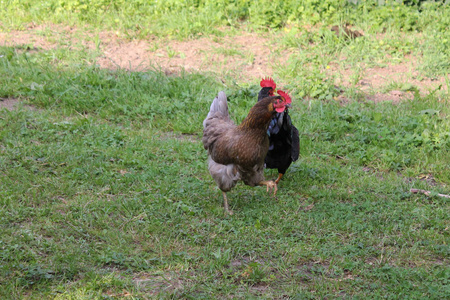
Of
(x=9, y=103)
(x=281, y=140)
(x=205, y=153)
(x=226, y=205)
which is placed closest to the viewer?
(x=226, y=205)

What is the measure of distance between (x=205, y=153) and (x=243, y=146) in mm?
1529

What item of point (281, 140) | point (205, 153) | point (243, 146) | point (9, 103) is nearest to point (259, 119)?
point (243, 146)

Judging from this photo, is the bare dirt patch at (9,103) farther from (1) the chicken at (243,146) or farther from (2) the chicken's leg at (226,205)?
(2) the chicken's leg at (226,205)

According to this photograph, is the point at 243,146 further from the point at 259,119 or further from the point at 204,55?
the point at 204,55

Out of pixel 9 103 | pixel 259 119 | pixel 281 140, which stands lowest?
pixel 9 103

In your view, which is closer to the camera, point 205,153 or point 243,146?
A: point 243,146

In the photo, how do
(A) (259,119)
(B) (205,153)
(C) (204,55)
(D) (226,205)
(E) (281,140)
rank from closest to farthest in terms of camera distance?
1. (A) (259,119)
2. (D) (226,205)
3. (E) (281,140)
4. (B) (205,153)
5. (C) (204,55)

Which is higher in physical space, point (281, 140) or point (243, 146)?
point (243, 146)

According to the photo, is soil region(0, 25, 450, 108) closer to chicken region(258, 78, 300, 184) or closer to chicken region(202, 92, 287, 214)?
chicken region(258, 78, 300, 184)

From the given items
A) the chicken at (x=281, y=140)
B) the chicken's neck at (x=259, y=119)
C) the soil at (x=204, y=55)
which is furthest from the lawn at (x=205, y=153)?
the chicken's neck at (x=259, y=119)

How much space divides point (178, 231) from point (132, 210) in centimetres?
57

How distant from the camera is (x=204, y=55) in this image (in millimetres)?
8406

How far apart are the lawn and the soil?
0.04m

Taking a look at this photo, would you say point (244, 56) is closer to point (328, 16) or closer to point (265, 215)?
point (328, 16)
